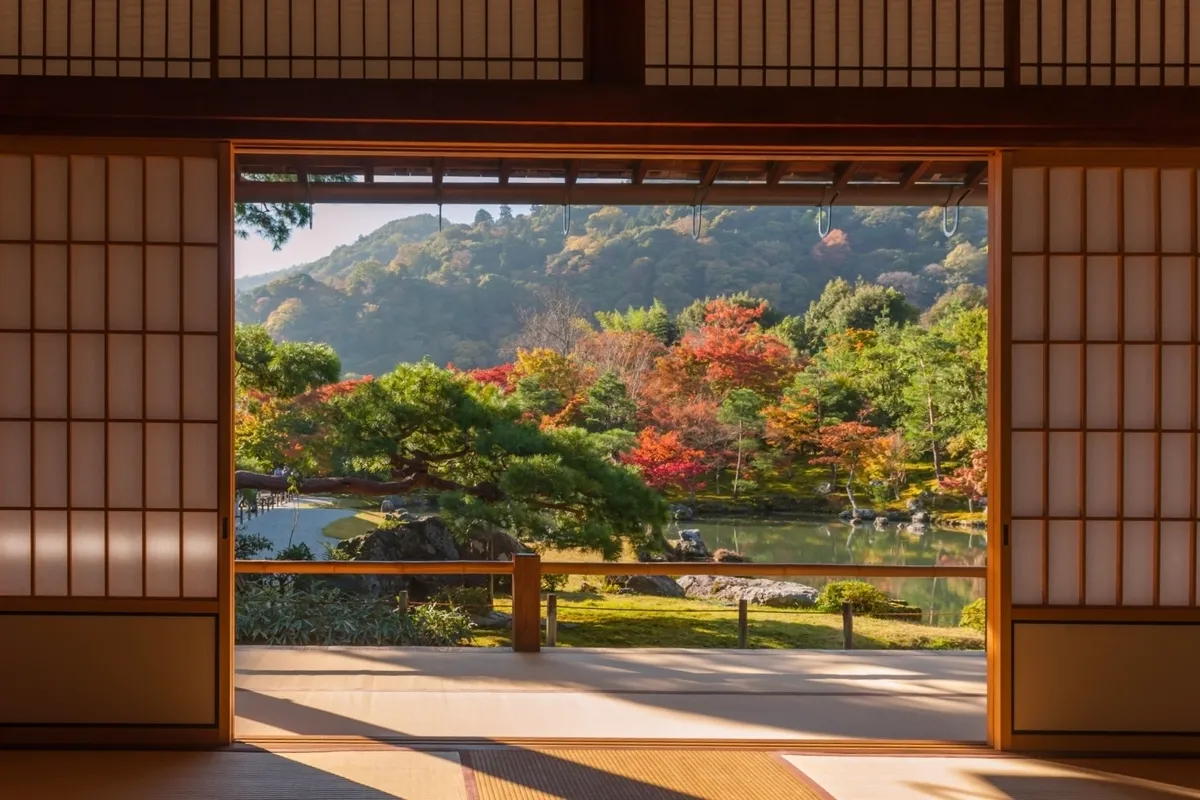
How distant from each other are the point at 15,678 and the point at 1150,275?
4.00 meters

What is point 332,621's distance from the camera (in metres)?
7.28

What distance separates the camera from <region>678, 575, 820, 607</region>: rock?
366 inches

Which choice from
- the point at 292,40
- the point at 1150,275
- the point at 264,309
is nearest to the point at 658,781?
the point at 1150,275

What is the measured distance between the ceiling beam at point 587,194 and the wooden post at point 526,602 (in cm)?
198

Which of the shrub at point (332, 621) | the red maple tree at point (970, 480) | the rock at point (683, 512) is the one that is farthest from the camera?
the rock at point (683, 512)

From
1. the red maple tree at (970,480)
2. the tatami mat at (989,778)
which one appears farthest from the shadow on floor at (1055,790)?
the red maple tree at (970,480)

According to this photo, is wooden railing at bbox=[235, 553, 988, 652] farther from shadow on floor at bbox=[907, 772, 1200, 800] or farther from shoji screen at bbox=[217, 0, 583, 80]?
shoji screen at bbox=[217, 0, 583, 80]

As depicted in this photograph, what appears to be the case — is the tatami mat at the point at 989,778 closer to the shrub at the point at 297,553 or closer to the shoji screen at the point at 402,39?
the shoji screen at the point at 402,39

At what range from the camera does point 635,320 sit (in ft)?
35.3

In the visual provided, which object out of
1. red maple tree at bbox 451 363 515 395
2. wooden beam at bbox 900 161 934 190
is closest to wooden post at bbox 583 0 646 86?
wooden beam at bbox 900 161 934 190

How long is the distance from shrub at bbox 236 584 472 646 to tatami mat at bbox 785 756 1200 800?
15.0 ft

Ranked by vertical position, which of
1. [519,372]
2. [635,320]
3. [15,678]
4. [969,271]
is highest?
[969,271]

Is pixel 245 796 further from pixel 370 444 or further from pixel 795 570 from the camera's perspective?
pixel 370 444

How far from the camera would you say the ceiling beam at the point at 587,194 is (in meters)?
4.71
